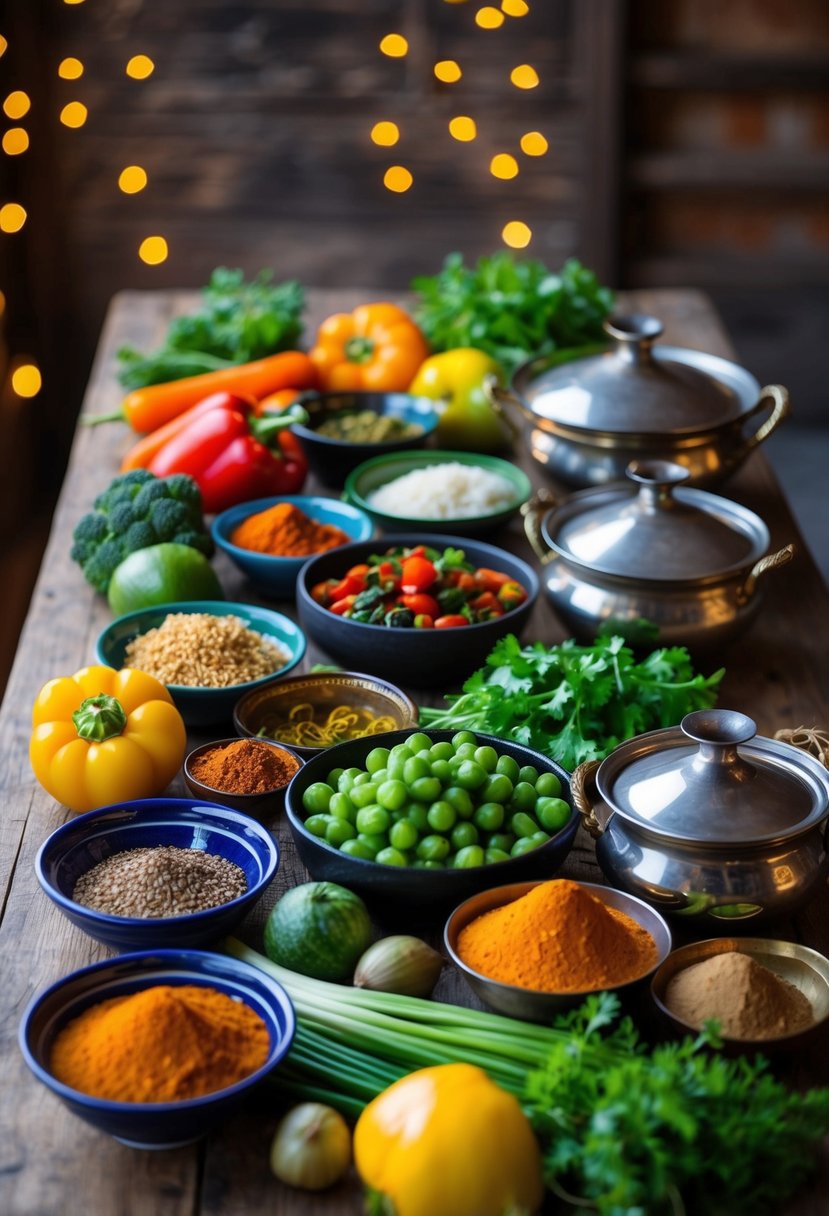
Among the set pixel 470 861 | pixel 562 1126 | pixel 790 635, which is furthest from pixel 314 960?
pixel 790 635

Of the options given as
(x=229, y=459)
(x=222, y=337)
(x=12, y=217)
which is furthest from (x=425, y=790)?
(x=12, y=217)

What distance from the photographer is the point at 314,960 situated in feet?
4.93

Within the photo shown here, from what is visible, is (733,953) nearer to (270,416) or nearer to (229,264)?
(270,416)

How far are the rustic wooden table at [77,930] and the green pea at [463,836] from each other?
15 cm

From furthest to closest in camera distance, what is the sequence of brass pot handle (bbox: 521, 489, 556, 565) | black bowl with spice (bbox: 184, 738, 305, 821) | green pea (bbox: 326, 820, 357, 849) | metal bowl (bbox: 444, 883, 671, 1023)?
brass pot handle (bbox: 521, 489, 556, 565) → black bowl with spice (bbox: 184, 738, 305, 821) → green pea (bbox: 326, 820, 357, 849) → metal bowl (bbox: 444, 883, 671, 1023)

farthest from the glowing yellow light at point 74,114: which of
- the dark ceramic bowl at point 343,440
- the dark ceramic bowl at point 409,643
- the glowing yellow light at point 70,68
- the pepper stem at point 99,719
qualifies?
the pepper stem at point 99,719

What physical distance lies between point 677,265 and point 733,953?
4411 millimetres

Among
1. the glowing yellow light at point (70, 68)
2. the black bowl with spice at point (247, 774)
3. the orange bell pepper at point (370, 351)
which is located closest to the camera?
the black bowl with spice at point (247, 774)

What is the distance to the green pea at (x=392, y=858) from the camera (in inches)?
60.5

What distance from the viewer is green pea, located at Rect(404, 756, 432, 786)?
5.17ft

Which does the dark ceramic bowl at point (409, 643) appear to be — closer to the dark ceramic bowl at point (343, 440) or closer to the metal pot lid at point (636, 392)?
the metal pot lid at point (636, 392)

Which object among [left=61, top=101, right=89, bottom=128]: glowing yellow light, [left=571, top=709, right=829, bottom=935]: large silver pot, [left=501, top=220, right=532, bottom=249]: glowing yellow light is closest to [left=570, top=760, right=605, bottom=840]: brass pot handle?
[left=571, top=709, right=829, bottom=935]: large silver pot

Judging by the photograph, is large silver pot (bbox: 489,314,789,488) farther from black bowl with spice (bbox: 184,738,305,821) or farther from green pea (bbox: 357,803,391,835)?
green pea (bbox: 357,803,391,835)

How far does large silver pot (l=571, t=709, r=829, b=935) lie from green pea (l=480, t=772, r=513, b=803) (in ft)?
0.30
